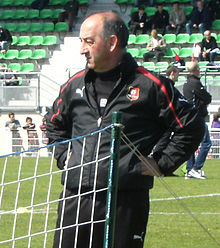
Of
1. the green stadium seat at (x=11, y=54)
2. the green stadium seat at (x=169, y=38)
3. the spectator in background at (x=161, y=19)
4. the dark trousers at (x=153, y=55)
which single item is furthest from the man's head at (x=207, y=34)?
the green stadium seat at (x=11, y=54)

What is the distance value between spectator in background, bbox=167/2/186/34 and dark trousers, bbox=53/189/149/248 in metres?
24.8

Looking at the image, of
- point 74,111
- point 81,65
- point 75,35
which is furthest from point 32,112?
point 74,111

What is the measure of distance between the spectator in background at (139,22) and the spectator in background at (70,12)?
275cm

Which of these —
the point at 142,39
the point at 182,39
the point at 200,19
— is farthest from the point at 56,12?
the point at 200,19

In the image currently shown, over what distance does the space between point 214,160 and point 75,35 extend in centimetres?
1334

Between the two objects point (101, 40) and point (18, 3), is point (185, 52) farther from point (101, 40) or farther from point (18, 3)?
point (101, 40)

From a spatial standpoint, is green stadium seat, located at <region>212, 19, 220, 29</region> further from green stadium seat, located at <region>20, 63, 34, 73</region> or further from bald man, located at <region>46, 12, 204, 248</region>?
bald man, located at <region>46, 12, 204, 248</region>

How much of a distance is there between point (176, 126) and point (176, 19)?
24967mm

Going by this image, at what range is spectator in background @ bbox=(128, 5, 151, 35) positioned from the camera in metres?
29.4

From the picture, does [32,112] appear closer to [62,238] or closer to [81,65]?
[81,65]

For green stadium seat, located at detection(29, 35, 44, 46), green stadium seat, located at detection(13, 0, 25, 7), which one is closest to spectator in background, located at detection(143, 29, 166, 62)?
green stadium seat, located at detection(29, 35, 44, 46)

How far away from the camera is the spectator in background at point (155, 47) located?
89.9 feet

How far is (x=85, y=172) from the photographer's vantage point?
15.3ft

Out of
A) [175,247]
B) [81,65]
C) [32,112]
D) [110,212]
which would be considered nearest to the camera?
[110,212]
